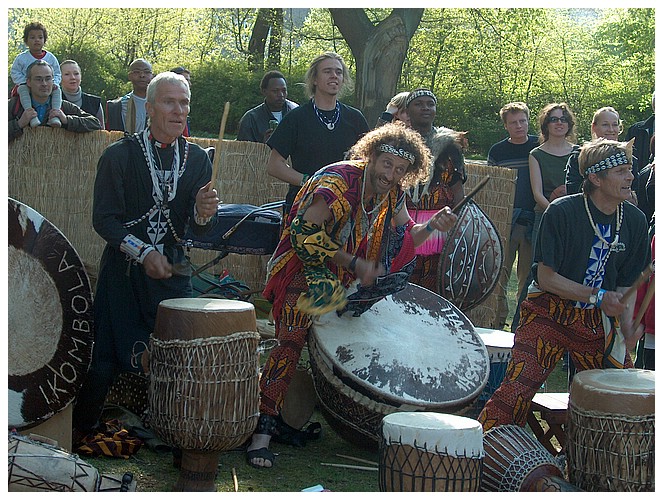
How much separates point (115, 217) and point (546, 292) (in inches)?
79.1

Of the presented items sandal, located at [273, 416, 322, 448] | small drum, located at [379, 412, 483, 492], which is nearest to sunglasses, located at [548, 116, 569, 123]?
sandal, located at [273, 416, 322, 448]

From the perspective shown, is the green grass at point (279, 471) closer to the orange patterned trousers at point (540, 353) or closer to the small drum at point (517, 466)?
the small drum at point (517, 466)

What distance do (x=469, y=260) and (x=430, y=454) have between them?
9.49ft

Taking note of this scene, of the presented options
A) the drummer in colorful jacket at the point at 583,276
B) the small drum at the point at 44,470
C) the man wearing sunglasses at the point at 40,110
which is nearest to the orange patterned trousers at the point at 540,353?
→ the drummer in colorful jacket at the point at 583,276

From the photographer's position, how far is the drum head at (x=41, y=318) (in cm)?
415

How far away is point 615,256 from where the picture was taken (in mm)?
4496

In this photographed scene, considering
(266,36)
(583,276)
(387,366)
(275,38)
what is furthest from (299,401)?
(266,36)

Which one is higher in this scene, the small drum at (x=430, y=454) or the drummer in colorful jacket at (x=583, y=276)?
the drummer in colorful jacket at (x=583, y=276)

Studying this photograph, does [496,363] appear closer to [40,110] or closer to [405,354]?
[405,354]

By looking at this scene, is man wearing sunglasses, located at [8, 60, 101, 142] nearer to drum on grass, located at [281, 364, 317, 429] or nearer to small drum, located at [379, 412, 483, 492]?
drum on grass, located at [281, 364, 317, 429]

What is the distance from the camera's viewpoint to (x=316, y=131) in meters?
5.81

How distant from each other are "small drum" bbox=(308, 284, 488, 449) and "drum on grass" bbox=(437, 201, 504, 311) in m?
1.25

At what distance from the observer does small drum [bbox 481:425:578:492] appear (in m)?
4.04

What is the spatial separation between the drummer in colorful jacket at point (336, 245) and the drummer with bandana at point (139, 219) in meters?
0.45
